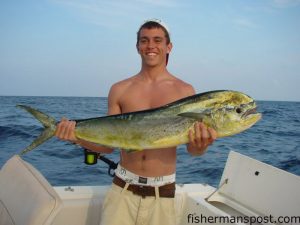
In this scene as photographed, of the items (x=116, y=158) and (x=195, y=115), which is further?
(x=116, y=158)

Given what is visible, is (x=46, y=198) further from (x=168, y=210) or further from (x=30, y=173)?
(x=168, y=210)

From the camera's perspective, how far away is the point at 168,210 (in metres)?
3.38

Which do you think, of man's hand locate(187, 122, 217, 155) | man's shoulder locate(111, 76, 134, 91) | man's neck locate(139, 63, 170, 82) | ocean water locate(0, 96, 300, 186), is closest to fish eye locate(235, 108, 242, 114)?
man's hand locate(187, 122, 217, 155)

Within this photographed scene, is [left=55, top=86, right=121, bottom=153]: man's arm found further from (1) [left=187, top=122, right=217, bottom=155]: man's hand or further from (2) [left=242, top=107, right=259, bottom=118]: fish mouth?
(2) [left=242, top=107, right=259, bottom=118]: fish mouth

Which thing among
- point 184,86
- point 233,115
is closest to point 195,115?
point 233,115

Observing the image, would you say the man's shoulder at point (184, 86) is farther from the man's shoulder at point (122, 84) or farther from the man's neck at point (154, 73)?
the man's shoulder at point (122, 84)

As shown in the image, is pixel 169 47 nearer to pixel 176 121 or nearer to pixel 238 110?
pixel 176 121

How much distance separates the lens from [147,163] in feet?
11.1

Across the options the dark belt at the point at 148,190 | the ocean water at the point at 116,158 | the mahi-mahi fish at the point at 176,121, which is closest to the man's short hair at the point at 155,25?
the mahi-mahi fish at the point at 176,121

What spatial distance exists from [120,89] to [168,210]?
1214mm

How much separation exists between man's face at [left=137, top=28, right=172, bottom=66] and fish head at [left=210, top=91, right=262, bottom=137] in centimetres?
81

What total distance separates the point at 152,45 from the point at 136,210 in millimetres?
1488

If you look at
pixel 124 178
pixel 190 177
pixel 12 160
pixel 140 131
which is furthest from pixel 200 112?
pixel 190 177

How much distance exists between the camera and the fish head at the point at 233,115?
294 cm
